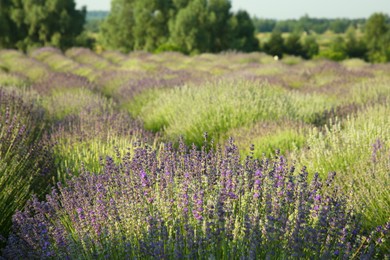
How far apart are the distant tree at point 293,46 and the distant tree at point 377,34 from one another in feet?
21.7

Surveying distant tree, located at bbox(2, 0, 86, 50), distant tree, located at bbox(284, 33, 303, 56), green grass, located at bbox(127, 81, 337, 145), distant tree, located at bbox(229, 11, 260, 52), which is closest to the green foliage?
distant tree, located at bbox(229, 11, 260, 52)

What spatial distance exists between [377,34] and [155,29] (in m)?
22.0

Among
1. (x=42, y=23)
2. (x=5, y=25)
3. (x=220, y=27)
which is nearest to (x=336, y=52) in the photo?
(x=220, y=27)

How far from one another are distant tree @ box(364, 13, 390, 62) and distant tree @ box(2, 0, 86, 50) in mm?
27060

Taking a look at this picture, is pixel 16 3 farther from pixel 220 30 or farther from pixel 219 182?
pixel 219 182

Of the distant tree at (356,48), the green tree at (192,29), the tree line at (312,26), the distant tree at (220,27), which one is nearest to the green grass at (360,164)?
the green tree at (192,29)

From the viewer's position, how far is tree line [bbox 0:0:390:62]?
30.8 m

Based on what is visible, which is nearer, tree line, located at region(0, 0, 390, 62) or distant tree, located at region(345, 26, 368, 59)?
tree line, located at region(0, 0, 390, 62)

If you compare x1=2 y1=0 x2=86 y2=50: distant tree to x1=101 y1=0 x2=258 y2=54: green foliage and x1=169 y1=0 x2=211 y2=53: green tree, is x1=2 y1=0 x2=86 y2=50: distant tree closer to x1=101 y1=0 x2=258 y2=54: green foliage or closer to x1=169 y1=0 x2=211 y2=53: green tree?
x1=101 y1=0 x2=258 y2=54: green foliage

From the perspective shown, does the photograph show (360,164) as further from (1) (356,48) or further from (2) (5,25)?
(1) (356,48)

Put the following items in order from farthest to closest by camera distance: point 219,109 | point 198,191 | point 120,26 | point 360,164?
point 120,26
point 219,109
point 360,164
point 198,191

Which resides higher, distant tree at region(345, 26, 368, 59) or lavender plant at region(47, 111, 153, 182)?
distant tree at region(345, 26, 368, 59)

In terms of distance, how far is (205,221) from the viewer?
235 cm

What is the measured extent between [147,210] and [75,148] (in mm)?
2443
